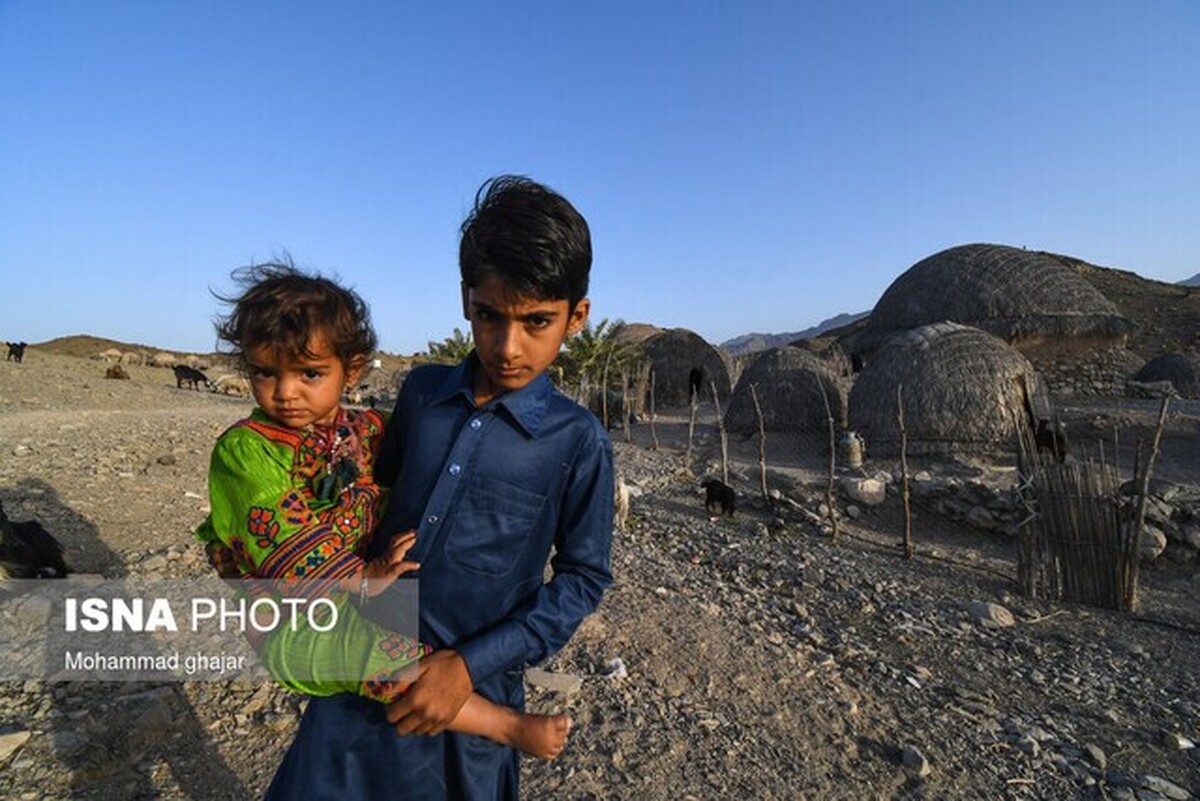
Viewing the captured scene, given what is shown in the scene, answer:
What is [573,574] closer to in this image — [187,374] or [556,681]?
[556,681]

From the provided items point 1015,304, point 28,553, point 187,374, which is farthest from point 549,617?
point 187,374

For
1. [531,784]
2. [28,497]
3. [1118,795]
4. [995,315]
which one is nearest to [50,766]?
[531,784]

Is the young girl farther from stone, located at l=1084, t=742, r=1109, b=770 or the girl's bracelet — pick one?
stone, located at l=1084, t=742, r=1109, b=770

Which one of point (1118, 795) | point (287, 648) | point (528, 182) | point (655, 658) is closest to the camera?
point (287, 648)

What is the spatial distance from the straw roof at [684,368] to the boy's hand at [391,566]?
19484 millimetres

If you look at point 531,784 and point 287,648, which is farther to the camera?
point 531,784

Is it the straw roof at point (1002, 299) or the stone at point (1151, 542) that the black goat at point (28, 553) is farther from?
the straw roof at point (1002, 299)

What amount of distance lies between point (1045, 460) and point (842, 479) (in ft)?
10.6

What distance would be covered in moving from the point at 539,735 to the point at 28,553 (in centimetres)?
382

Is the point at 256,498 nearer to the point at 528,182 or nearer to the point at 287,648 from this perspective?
the point at 287,648

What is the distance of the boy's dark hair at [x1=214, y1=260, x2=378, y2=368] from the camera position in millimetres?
1268

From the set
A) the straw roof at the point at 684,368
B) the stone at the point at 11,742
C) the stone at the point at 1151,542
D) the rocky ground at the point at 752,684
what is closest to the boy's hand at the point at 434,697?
the rocky ground at the point at 752,684

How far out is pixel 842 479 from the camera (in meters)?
8.97

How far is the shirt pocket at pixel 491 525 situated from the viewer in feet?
3.92
